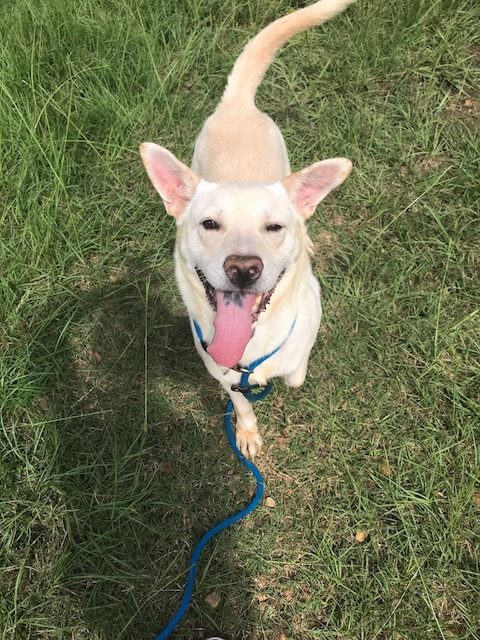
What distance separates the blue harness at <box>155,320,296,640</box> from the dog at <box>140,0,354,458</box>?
2 centimetres

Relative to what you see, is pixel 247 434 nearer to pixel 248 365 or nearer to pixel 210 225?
pixel 248 365

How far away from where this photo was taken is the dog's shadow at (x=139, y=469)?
268cm

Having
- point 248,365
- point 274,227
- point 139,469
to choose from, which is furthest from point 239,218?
point 139,469

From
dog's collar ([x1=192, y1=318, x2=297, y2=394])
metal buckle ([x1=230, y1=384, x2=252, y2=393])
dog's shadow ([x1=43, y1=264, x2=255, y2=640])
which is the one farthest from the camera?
dog's shadow ([x1=43, y1=264, x2=255, y2=640])

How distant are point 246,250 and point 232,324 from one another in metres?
0.32

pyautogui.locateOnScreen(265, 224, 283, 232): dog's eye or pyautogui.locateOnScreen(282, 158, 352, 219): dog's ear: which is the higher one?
pyautogui.locateOnScreen(282, 158, 352, 219): dog's ear

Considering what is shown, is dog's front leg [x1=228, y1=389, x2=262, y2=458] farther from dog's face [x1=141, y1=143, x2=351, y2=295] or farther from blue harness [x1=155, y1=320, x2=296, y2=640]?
dog's face [x1=141, y1=143, x2=351, y2=295]

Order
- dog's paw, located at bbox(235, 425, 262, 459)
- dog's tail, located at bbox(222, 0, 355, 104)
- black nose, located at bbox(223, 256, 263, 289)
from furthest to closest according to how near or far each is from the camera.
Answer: dog's paw, located at bbox(235, 425, 262, 459), dog's tail, located at bbox(222, 0, 355, 104), black nose, located at bbox(223, 256, 263, 289)

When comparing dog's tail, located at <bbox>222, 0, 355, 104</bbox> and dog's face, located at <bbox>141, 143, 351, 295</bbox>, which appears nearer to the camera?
dog's face, located at <bbox>141, 143, 351, 295</bbox>

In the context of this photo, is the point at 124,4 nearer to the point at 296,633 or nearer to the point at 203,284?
the point at 203,284

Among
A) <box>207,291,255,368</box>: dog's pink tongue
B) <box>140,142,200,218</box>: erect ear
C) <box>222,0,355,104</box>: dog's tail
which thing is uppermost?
<box>222,0,355,104</box>: dog's tail

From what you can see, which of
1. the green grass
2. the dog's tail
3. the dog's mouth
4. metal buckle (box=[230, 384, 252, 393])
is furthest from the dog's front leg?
the dog's tail

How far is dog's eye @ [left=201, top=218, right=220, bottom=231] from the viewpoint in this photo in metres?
2.07

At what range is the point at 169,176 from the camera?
2.23 metres
